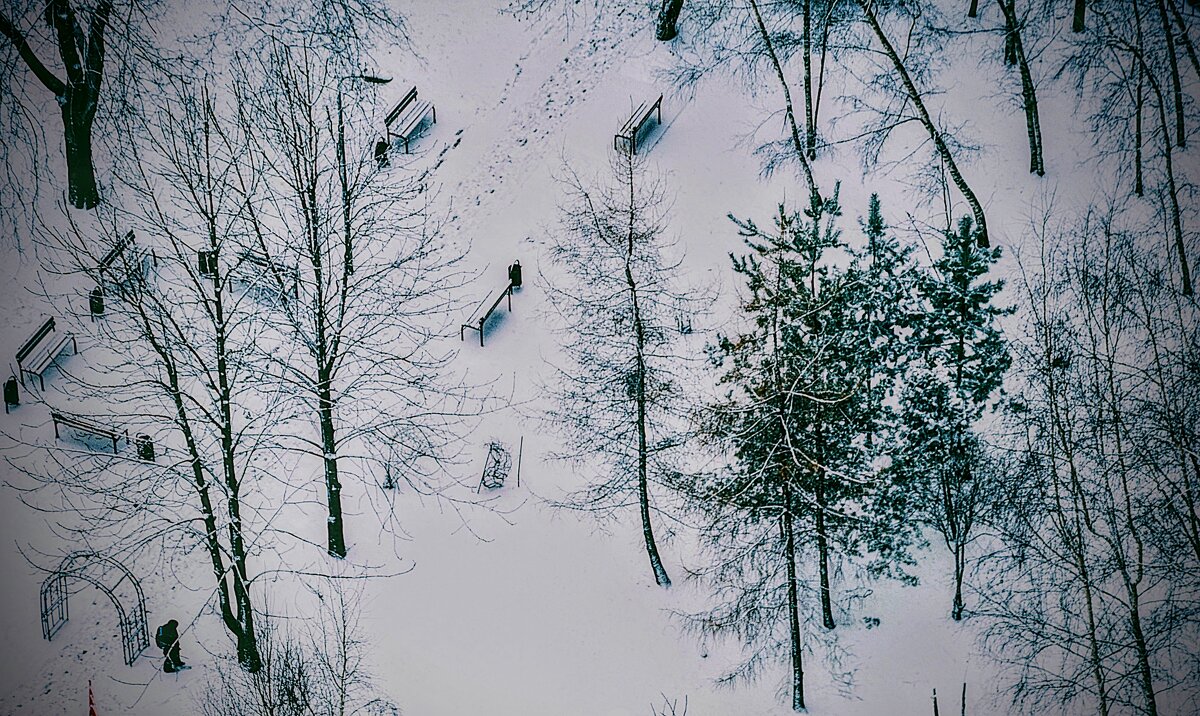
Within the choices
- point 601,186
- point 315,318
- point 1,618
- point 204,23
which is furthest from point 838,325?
point 204,23

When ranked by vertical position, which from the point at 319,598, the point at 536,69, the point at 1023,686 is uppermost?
the point at 536,69

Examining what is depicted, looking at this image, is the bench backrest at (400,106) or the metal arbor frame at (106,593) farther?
the bench backrest at (400,106)

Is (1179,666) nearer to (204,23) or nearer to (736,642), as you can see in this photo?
(736,642)

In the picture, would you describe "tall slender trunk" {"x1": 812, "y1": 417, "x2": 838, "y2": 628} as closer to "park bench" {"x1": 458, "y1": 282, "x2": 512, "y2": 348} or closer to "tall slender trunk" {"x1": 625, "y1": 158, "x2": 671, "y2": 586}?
"tall slender trunk" {"x1": 625, "y1": 158, "x2": 671, "y2": 586}

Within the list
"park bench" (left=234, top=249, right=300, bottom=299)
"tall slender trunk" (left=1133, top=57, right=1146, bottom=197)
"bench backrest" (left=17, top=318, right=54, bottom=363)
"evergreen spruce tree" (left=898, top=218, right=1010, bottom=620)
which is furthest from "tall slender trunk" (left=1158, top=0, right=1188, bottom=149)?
"bench backrest" (left=17, top=318, right=54, bottom=363)

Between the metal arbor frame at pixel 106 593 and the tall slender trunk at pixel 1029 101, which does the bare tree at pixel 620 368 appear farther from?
the tall slender trunk at pixel 1029 101

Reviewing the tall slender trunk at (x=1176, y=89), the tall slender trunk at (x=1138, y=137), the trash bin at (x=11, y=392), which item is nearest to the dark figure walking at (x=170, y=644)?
the trash bin at (x=11, y=392)
